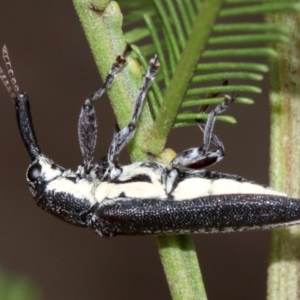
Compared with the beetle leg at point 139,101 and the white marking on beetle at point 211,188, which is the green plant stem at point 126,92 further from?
the white marking on beetle at point 211,188

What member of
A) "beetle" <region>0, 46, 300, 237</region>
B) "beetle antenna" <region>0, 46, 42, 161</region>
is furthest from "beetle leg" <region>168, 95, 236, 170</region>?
"beetle antenna" <region>0, 46, 42, 161</region>

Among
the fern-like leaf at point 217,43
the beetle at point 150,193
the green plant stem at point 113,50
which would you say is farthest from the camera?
the beetle at point 150,193

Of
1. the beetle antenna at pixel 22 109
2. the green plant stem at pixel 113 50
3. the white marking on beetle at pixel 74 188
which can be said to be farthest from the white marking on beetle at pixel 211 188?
the beetle antenna at pixel 22 109

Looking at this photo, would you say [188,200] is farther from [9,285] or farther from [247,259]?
[247,259]

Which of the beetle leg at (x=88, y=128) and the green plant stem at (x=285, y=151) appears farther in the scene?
the beetle leg at (x=88, y=128)

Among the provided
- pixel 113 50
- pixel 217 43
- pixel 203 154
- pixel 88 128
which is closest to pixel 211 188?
pixel 203 154

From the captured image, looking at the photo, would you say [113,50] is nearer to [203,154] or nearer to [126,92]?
[126,92]
